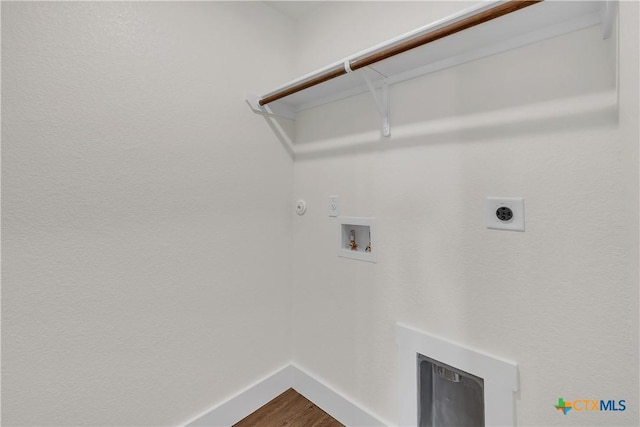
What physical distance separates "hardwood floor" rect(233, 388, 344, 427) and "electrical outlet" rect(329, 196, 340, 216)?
1099mm

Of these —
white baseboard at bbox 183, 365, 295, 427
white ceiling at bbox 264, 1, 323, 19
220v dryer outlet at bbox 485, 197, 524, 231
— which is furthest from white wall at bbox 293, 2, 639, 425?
white baseboard at bbox 183, 365, 295, 427

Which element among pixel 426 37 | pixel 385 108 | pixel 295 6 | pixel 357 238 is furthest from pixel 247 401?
pixel 295 6

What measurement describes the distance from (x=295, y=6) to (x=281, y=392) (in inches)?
91.4

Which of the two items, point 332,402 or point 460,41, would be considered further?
point 332,402

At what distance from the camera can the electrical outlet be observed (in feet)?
4.80

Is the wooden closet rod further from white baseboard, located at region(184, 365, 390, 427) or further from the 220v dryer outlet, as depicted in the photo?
white baseboard, located at region(184, 365, 390, 427)

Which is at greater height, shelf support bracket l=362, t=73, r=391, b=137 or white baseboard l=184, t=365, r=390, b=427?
shelf support bracket l=362, t=73, r=391, b=137

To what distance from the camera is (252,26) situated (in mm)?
1503

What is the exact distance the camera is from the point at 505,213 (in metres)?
0.95

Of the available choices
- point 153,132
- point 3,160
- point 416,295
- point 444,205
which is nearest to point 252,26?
point 153,132

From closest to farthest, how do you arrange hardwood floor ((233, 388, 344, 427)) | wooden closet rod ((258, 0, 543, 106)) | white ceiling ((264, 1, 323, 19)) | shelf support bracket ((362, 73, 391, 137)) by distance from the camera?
wooden closet rod ((258, 0, 543, 106)) < shelf support bracket ((362, 73, 391, 137)) < hardwood floor ((233, 388, 344, 427)) < white ceiling ((264, 1, 323, 19))

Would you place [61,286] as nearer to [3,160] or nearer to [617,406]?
[3,160]

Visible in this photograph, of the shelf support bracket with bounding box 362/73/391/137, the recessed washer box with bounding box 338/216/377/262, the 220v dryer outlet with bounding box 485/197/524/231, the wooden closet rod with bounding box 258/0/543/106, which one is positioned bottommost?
the recessed washer box with bounding box 338/216/377/262

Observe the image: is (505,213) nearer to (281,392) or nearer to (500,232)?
(500,232)
